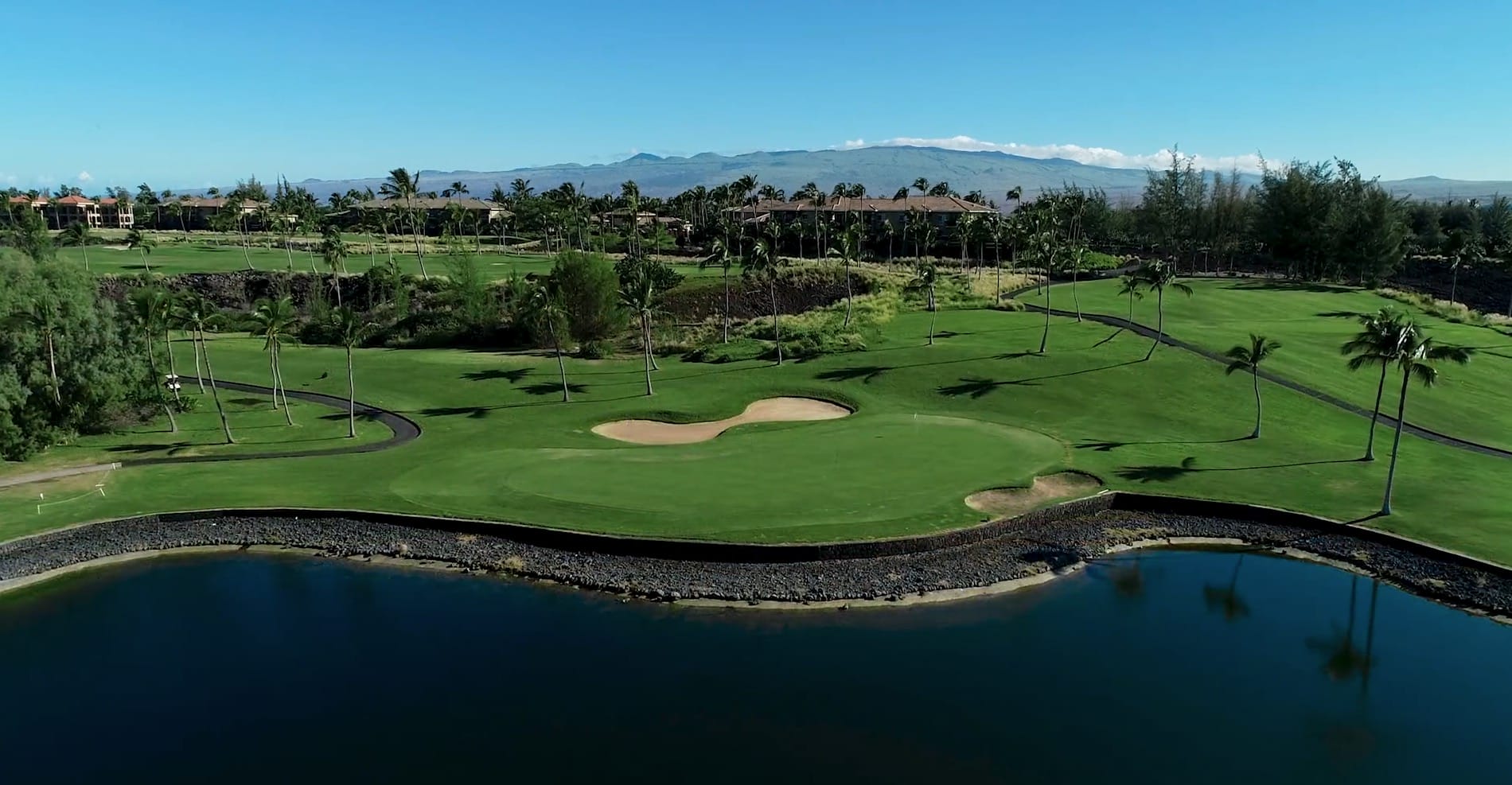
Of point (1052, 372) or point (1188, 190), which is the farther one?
point (1188, 190)

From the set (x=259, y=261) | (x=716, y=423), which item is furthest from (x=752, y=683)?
(x=259, y=261)

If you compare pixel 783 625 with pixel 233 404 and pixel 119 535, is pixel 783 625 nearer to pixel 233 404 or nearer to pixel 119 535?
pixel 119 535

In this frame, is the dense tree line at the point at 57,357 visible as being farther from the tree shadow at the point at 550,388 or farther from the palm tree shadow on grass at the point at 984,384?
the palm tree shadow on grass at the point at 984,384

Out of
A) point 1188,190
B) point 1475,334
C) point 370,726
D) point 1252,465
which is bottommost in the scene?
point 370,726

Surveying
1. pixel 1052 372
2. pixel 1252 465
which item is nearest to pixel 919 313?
pixel 1052 372

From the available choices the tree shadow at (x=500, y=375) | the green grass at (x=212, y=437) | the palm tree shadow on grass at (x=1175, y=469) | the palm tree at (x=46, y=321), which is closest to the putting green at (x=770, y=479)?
the palm tree shadow on grass at (x=1175, y=469)

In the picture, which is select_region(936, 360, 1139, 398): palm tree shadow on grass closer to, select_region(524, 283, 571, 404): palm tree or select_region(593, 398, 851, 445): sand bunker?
select_region(593, 398, 851, 445): sand bunker

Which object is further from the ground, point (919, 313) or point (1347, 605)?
point (919, 313)
